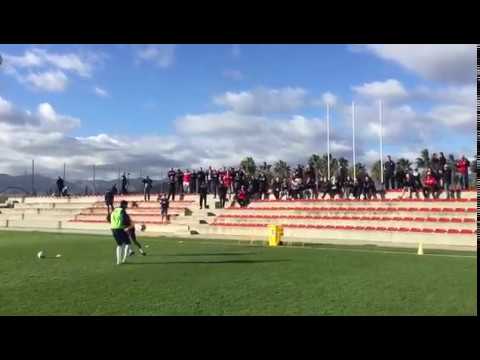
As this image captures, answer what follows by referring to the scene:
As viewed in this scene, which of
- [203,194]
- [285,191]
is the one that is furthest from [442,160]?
[203,194]

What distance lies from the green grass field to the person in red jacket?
832 centimetres

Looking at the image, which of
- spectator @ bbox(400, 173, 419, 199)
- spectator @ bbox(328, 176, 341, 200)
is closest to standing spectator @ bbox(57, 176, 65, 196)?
spectator @ bbox(328, 176, 341, 200)

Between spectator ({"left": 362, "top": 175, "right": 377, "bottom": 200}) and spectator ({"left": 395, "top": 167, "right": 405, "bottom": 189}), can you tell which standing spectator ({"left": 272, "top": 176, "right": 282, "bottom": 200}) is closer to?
spectator ({"left": 362, "top": 175, "right": 377, "bottom": 200})

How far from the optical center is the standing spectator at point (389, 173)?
29.2 metres

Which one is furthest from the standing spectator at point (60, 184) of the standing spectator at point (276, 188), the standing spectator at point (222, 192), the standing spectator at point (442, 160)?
the standing spectator at point (442, 160)

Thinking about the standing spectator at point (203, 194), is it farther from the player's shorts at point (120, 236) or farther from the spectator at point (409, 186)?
the player's shorts at point (120, 236)

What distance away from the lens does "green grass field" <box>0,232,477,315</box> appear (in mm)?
8680

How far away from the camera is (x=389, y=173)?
2961 cm

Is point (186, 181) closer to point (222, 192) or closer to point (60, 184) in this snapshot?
point (222, 192)

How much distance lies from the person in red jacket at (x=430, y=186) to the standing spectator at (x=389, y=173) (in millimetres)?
2790
